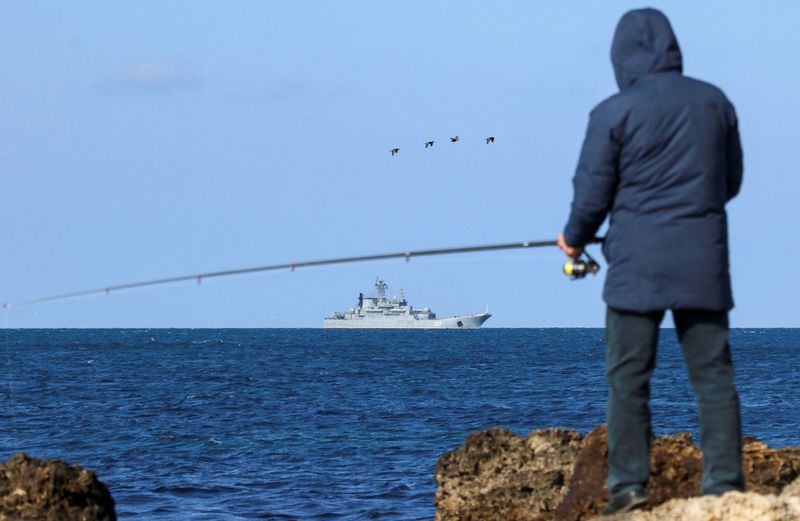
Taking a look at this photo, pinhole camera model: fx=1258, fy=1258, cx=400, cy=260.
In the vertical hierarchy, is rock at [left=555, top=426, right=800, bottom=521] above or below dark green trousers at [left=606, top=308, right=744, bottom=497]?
below

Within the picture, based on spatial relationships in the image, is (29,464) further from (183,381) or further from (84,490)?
(183,381)

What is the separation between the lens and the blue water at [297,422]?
15625mm

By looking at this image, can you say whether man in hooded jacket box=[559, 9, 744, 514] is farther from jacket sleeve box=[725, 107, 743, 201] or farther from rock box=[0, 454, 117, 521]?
rock box=[0, 454, 117, 521]

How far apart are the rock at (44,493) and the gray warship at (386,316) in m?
145

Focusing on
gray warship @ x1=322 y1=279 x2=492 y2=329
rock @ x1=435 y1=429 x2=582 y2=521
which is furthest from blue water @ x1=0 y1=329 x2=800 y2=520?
gray warship @ x1=322 y1=279 x2=492 y2=329

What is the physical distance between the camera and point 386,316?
507 feet

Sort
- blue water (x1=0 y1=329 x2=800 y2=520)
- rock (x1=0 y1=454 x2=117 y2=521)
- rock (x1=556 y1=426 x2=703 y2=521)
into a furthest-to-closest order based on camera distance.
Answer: blue water (x1=0 y1=329 x2=800 y2=520), rock (x1=0 y1=454 x2=117 y2=521), rock (x1=556 y1=426 x2=703 y2=521)

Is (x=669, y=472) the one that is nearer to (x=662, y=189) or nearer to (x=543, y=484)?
(x=543, y=484)

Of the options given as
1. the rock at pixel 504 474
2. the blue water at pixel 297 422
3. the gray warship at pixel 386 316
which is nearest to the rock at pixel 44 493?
the rock at pixel 504 474

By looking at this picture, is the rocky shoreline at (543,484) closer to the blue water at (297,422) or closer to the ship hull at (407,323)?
the blue water at (297,422)

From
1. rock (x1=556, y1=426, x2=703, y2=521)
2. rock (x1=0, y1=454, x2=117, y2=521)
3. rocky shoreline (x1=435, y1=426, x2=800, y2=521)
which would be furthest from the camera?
rock (x1=0, y1=454, x2=117, y2=521)

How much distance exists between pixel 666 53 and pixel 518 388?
3399 cm

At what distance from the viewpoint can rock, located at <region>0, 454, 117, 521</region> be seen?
622 centimetres

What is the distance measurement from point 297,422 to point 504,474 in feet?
66.5
